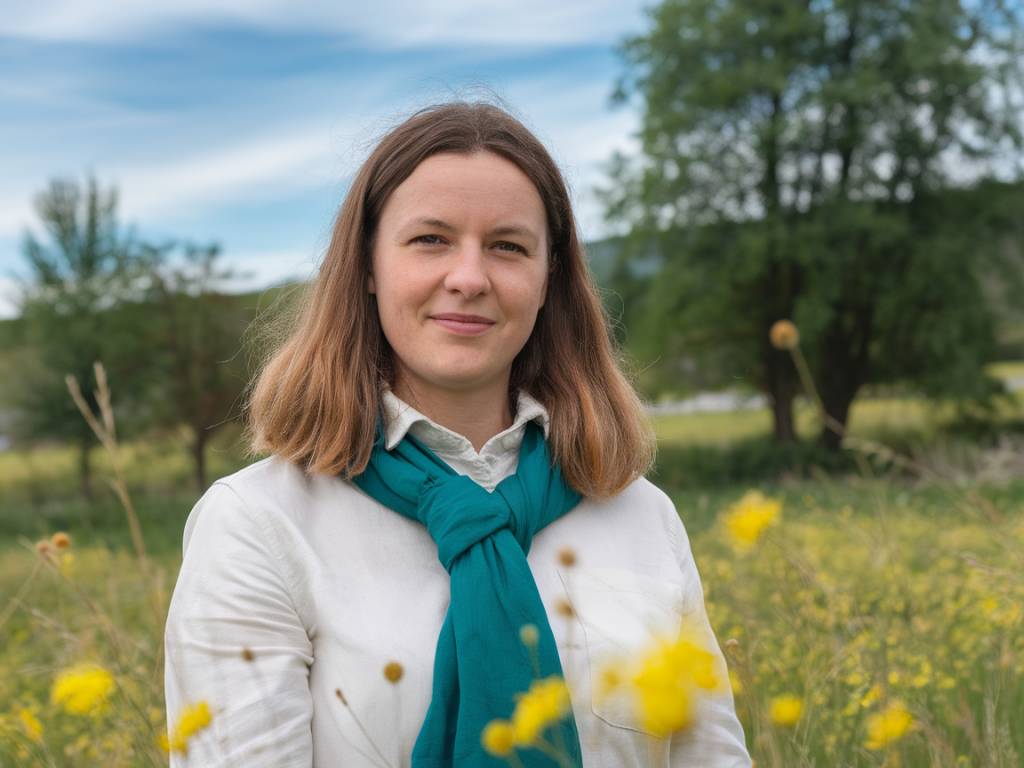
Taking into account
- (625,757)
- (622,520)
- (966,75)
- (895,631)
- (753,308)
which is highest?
(966,75)

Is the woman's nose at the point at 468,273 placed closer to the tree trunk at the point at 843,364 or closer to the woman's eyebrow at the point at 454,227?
the woman's eyebrow at the point at 454,227

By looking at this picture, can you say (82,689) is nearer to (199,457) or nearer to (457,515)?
(457,515)

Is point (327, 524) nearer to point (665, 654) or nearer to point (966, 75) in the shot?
point (665, 654)

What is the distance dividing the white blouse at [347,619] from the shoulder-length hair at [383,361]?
0.07m

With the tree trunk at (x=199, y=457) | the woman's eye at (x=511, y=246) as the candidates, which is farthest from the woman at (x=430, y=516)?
A: the tree trunk at (x=199, y=457)

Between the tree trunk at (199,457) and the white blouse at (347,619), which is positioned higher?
the white blouse at (347,619)

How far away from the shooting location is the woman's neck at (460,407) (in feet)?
7.16

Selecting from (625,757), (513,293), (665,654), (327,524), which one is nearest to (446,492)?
(327,524)

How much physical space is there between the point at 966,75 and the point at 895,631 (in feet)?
73.3

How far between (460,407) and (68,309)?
947 inches

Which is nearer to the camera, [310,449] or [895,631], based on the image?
[310,449]

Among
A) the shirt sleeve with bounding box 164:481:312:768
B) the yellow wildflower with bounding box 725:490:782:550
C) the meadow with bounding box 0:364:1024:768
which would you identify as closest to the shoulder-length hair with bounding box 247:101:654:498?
the shirt sleeve with bounding box 164:481:312:768

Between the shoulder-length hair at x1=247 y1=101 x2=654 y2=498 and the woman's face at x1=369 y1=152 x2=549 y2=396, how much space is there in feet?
0.17

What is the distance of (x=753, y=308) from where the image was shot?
26.1 m
